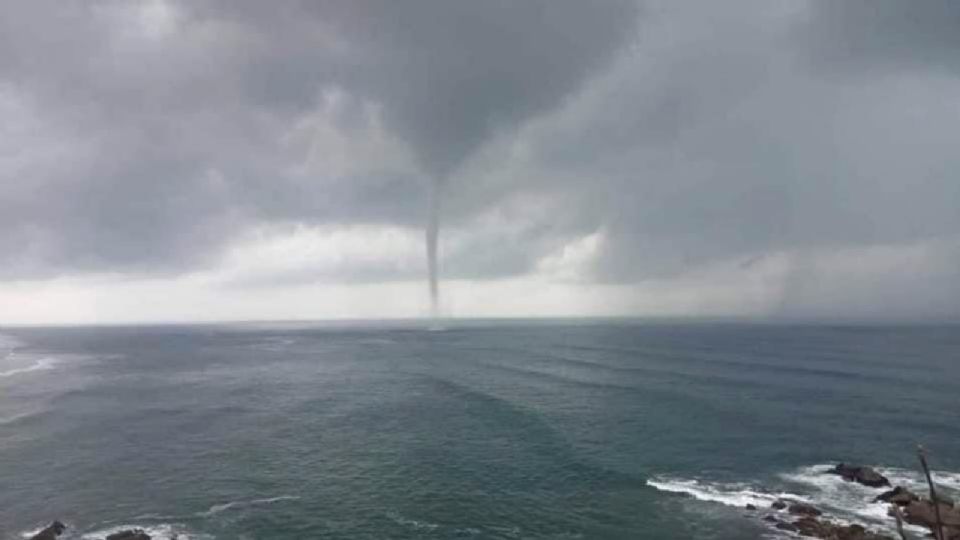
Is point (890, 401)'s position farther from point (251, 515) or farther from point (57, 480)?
point (57, 480)

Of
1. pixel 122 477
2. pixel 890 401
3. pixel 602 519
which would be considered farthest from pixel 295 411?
pixel 890 401

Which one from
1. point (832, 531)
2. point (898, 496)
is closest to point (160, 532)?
point (832, 531)

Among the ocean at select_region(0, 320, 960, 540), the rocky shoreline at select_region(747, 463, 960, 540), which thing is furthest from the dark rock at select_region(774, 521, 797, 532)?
the ocean at select_region(0, 320, 960, 540)

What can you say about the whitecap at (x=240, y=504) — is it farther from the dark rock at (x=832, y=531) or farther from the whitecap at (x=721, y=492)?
the dark rock at (x=832, y=531)

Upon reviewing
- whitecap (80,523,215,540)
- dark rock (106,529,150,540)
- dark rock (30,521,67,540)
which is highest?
dark rock (30,521,67,540)

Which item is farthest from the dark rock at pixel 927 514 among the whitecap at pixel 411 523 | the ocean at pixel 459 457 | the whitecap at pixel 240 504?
the whitecap at pixel 240 504

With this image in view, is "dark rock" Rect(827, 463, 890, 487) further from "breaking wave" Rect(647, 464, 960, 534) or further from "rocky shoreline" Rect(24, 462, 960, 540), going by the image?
"rocky shoreline" Rect(24, 462, 960, 540)
